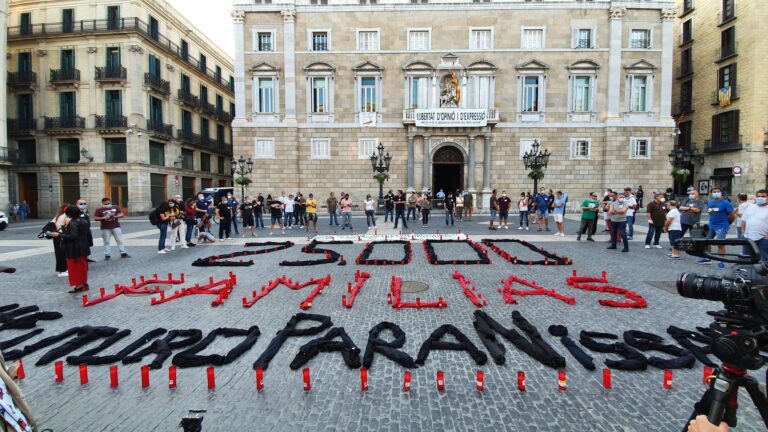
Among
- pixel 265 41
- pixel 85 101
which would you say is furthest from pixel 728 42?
pixel 85 101

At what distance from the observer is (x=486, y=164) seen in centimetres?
3014

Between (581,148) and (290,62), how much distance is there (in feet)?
78.3

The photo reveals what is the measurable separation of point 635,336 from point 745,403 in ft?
5.04

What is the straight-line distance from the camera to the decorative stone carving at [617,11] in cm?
2889

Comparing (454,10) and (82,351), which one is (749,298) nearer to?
(82,351)

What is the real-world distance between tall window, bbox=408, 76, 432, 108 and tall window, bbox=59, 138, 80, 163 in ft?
92.5

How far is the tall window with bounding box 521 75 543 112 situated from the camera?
98.5 ft

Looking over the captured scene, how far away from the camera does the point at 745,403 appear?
374 cm

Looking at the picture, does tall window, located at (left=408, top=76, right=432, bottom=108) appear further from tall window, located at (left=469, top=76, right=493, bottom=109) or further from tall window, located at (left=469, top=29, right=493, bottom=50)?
tall window, located at (left=469, top=29, right=493, bottom=50)

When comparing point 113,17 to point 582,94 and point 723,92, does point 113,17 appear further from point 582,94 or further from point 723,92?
point 723,92

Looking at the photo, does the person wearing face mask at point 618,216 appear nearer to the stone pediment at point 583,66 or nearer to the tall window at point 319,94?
the stone pediment at point 583,66

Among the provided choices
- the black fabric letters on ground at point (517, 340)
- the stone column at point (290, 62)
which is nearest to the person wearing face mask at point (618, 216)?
the black fabric letters on ground at point (517, 340)

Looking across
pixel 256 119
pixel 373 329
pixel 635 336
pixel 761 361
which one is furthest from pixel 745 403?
pixel 256 119

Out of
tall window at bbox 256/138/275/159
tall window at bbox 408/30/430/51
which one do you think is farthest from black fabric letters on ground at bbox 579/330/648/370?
tall window at bbox 408/30/430/51
